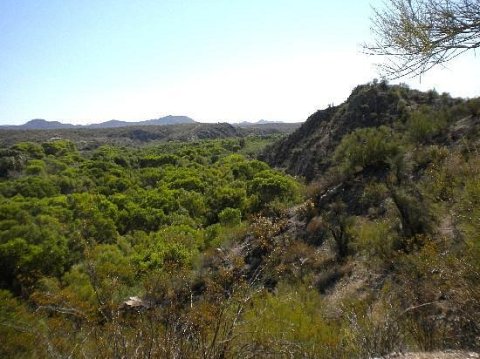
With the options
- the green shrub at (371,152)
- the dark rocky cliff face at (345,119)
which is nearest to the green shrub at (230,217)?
the green shrub at (371,152)

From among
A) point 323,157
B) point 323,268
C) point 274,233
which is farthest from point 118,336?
point 323,157

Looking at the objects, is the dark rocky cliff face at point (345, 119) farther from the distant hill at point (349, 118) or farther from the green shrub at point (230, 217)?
the green shrub at point (230, 217)

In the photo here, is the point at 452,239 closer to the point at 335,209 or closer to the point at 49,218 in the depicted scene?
the point at 335,209

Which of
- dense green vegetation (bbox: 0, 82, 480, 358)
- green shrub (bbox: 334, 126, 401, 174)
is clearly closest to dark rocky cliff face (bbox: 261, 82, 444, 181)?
dense green vegetation (bbox: 0, 82, 480, 358)

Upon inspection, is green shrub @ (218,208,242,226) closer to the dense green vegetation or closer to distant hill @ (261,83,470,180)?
the dense green vegetation

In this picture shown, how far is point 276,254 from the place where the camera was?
53.2ft

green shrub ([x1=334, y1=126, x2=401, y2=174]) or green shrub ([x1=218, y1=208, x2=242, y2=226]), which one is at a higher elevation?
green shrub ([x1=334, y1=126, x2=401, y2=174])

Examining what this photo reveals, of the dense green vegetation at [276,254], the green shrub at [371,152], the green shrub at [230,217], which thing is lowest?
the green shrub at [230,217]

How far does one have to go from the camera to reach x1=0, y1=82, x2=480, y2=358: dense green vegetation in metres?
5.34

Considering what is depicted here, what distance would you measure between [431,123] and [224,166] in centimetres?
2845

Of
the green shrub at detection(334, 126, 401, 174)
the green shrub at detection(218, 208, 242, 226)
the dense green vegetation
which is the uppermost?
the green shrub at detection(334, 126, 401, 174)

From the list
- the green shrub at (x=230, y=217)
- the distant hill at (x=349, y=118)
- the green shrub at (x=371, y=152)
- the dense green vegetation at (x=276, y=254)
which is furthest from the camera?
the distant hill at (x=349, y=118)

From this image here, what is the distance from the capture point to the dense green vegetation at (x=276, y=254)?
5344mm

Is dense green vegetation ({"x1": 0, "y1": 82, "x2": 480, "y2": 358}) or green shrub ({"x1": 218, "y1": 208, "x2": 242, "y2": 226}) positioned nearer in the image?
dense green vegetation ({"x1": 0, "y1": 82, "x2": 480, "y2": 358})
